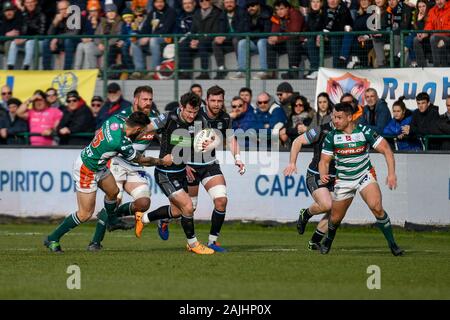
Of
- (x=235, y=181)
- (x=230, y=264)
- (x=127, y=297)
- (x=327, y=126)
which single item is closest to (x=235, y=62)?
(x=235, y=181)

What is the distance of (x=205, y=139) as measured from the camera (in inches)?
643

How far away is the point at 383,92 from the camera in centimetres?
2134

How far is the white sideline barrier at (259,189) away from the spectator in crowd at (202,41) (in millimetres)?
2294

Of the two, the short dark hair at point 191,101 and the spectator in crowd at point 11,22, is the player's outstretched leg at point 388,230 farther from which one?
the spectator in crowd at point 11,22

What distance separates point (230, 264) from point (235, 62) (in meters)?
9.43

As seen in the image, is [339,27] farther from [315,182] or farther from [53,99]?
[53,99]

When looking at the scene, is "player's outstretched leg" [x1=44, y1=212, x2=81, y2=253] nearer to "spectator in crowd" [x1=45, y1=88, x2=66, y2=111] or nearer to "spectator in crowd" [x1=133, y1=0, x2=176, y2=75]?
"spectator in crowd" [x1=45, y1=88, x2=66, y2=111]

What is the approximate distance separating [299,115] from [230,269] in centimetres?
780

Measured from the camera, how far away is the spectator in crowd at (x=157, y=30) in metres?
23.9

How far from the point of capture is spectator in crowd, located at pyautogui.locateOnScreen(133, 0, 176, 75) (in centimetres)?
2392

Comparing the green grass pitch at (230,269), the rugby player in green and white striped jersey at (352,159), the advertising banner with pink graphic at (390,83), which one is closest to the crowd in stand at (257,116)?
the advertising banner with pink graphic at (390,83)

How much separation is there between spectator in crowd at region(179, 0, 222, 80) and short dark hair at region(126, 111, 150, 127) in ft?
26.4

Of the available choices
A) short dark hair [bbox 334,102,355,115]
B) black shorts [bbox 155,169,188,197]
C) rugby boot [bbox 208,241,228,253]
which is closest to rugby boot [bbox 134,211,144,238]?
black shorts [bbox 155,169,188,197]

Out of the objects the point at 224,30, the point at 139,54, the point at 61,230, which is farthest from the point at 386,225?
the point at 139,54
